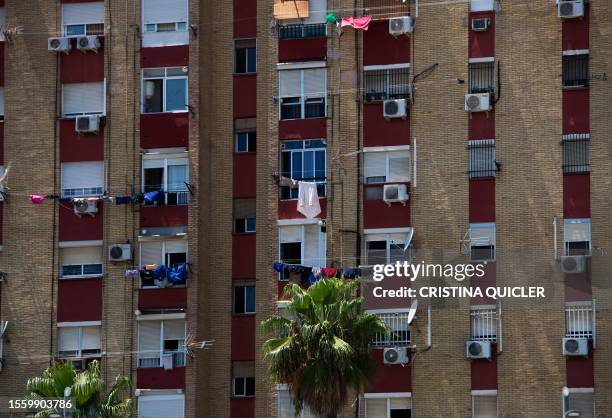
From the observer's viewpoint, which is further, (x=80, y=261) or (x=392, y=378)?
(x=80, y=261)

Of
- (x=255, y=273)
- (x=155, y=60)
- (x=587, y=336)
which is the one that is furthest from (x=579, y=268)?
(x=155, y=60)

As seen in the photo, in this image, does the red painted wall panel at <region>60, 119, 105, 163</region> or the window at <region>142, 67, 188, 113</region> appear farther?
the red painted wall panel at <region>60, 119, 105, 163</region>

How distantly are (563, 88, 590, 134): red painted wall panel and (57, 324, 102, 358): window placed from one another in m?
16.5

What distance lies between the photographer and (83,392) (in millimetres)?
53406

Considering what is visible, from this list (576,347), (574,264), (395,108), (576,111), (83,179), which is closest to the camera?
(576,347)

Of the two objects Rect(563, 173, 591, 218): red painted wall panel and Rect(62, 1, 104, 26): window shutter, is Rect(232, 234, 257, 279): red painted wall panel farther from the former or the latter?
Rect(563, 173, 591, 218): red painted wall panel

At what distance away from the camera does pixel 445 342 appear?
189 feet

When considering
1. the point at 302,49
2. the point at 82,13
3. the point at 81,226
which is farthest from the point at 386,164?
the point at 82,13

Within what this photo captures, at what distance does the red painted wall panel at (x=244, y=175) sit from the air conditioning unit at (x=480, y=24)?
27.4 ft

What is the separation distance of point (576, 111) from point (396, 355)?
9.52 metres

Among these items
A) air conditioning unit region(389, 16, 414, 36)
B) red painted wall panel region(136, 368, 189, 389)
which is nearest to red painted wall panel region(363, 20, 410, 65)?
air conditioning unit region(389, 16, 414, 36)

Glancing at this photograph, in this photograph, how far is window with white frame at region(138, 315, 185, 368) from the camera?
59531mm

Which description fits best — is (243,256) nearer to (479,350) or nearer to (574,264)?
(479,350)

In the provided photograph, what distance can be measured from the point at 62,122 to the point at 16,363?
26.7 ft
